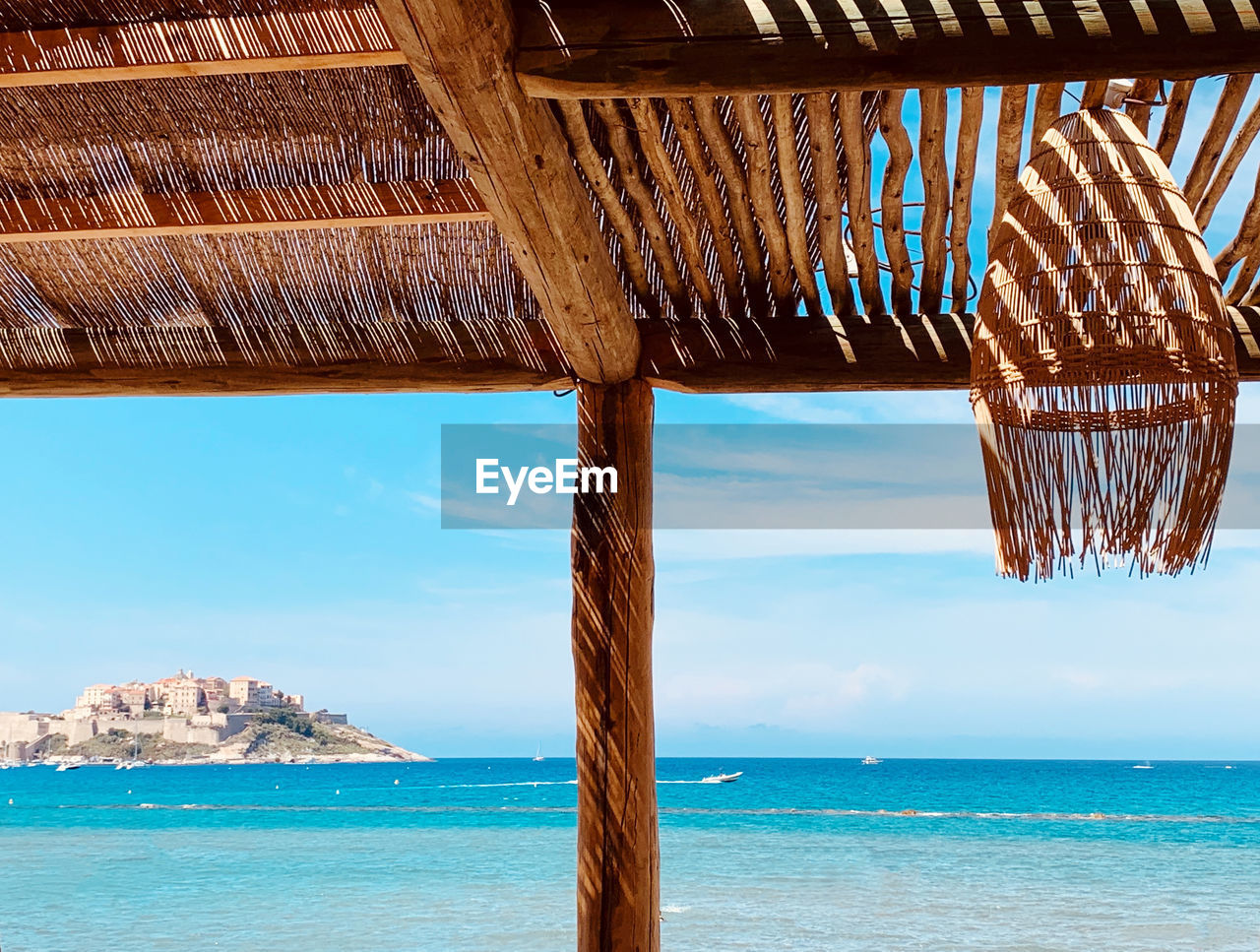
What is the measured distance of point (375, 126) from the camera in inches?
94.8

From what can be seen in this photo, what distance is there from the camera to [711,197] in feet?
7.96

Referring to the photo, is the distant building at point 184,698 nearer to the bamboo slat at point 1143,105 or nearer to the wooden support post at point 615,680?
the wooden support post at point 615,680

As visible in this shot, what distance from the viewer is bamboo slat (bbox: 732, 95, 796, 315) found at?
211cm

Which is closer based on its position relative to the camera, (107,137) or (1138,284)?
(1138,284)

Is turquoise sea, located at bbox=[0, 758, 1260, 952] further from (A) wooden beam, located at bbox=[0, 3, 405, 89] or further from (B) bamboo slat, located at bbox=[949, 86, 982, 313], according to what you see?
(A) wooden beam, located at bbox=[0, 3, 405, 89]

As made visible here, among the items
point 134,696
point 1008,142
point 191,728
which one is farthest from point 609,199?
point 134,696

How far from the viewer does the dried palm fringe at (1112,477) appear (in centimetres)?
147

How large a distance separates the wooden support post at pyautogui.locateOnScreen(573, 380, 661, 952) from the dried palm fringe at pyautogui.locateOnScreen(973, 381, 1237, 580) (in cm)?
129

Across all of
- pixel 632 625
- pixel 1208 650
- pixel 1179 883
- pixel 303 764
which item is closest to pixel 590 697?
pixel 632 625

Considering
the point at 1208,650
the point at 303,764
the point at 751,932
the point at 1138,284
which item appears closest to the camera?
the point at 1138,284

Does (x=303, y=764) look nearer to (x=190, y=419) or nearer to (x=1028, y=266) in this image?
(x=190, y=419)

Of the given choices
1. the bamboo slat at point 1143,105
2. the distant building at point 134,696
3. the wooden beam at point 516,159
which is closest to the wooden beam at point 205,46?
the wooden beam at point 516,159

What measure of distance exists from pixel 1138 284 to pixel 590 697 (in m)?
1.64

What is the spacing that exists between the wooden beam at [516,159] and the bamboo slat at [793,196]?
402 millimetres
